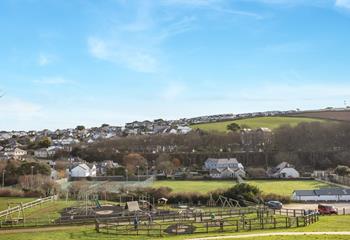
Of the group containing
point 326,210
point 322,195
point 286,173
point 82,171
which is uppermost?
point 82,171

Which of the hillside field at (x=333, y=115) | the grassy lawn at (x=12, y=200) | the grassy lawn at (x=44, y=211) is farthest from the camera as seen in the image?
the hillside field at (x=333, y=115)

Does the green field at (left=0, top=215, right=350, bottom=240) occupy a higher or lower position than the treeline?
lower

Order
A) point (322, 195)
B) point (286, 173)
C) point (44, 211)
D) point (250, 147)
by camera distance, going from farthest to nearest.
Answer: point (250, 147) → point (286, 173) → point (322, 195) → point (44, 211)

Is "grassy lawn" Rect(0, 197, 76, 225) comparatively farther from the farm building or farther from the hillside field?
the hillside field

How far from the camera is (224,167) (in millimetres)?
87812

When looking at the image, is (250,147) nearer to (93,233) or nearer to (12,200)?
(12,200)

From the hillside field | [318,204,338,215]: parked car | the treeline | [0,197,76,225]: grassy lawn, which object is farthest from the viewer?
the hillside field

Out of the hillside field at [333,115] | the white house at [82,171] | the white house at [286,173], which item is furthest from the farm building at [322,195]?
the hillside field at [333,115]

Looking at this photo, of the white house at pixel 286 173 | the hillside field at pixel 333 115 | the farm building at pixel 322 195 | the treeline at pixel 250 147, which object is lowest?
the farm building at pixel 322 195

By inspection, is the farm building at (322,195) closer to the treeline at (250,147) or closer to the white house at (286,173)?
the white house at (286,173)

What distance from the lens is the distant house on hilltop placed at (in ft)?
275

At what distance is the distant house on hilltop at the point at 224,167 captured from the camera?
8394cm

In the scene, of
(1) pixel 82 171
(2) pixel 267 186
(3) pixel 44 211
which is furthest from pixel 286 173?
(3) pixel 44 211

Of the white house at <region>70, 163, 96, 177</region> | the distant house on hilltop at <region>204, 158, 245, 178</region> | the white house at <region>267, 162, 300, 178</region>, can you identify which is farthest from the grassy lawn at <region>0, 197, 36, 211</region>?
the white house at <region>267, 162, 300, 178</region>
